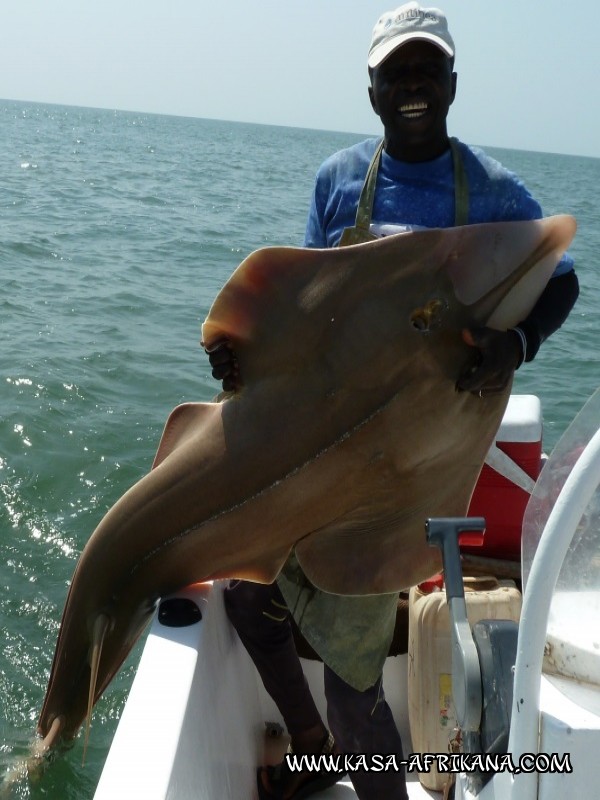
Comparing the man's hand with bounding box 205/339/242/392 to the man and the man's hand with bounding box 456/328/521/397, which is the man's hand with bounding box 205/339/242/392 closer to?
the man

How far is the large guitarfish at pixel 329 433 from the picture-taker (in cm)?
213

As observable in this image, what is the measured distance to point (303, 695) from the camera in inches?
107

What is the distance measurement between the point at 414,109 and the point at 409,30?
21cm

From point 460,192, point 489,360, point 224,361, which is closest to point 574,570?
point 489,360

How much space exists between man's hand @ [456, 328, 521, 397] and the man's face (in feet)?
2.01

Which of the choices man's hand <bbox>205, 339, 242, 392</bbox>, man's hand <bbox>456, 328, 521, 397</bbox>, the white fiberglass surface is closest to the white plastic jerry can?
man's hand <bbox>456, 328, 521, 397</bbox>

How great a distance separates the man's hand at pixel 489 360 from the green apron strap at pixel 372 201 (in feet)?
1.22

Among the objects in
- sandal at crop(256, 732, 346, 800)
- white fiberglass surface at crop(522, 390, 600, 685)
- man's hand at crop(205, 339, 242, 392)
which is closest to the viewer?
white fiberglass surface at crop(522, 390, 600, 685)

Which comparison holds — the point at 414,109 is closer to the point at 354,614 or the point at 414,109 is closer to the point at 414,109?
the point at 414,109

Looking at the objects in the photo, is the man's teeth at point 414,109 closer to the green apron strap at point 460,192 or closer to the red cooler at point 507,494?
the green apron strap at point 460,192

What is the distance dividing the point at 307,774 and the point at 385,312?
160cm

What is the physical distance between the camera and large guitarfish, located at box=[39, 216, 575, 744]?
6.98 feet

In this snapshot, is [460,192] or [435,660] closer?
[460,192]

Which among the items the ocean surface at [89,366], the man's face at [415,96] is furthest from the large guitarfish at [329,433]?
the ocean surface at [89,366]
